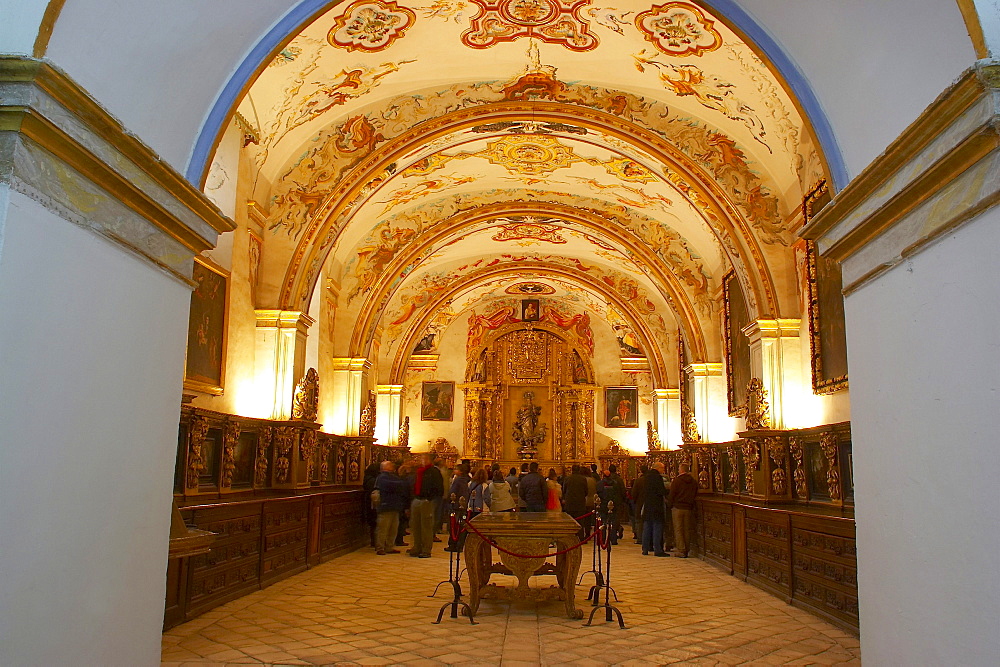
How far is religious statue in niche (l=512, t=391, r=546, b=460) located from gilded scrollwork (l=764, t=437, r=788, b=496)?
1332 centimetres

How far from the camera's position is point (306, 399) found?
38.4ft

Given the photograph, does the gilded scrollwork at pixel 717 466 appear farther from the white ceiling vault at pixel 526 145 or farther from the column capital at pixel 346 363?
the column capital at pixel 346 363

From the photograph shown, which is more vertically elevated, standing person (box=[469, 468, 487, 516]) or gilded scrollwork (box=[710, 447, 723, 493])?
gilded scrollwork (box=[710, 447, 723, 493])

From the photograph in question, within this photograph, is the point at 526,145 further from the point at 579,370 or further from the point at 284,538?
the point at 579,370

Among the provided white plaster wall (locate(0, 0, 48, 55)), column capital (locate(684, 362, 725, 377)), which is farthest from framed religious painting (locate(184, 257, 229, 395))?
column capital (locate(684, 362, 725, 377))

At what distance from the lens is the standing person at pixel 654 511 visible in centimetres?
1331

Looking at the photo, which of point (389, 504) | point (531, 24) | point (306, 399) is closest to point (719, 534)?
point (389, 504)

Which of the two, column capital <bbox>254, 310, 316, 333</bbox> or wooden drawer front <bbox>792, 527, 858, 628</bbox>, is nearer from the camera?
wooden drawer front <bbox>792, 527, 858, 628</bbox>

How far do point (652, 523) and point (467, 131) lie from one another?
7.03m

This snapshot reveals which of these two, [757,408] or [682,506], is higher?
[757,408]

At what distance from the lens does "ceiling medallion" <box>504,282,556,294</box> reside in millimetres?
23172

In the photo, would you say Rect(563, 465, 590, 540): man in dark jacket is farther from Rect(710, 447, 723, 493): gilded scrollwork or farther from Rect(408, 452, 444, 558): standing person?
Rect(710, 447, 723, 493): gilded scrollwork

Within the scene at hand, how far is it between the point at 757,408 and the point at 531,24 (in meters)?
5.84

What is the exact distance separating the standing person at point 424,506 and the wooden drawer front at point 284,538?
2021 millimetres
